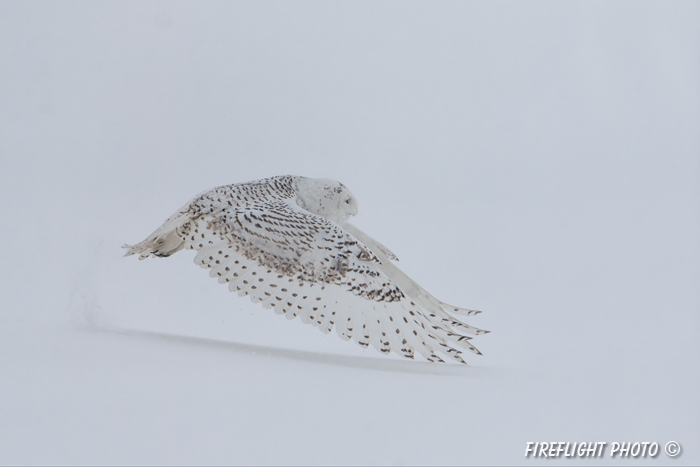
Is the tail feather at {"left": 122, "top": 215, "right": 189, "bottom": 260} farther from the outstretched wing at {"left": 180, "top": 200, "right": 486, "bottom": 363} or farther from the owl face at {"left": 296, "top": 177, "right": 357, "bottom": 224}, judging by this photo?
the owl face at {"left": 296, "top": 177, "right": 357, "bottom": 224}

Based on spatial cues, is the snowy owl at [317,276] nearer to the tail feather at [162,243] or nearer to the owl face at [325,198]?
the tail feather at [162,243]

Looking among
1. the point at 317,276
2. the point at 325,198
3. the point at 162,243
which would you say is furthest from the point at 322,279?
the point at 162,243

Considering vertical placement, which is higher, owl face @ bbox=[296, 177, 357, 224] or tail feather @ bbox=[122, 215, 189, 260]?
owl face @ bbox=[296, 177, 357, 224]

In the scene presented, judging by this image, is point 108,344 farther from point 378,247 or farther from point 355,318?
point 378,247

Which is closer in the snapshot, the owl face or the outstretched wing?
the outstretched wing

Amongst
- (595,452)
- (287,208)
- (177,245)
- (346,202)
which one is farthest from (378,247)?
(595,452)

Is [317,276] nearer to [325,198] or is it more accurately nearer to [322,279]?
[322,279]

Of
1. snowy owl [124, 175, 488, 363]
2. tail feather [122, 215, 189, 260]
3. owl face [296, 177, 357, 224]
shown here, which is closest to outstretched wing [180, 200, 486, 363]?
snowy owl [124, 175, 488, 363]

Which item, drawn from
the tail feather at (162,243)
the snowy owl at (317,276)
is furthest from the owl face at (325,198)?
the tail feather at (162,243)

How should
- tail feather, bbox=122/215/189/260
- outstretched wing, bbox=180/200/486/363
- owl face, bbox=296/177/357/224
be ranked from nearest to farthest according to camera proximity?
outstretched wing, bbox=180/200/486/363
tail feather, bbox=122/215/189/260
owl face, bbox=296/177/357/224
